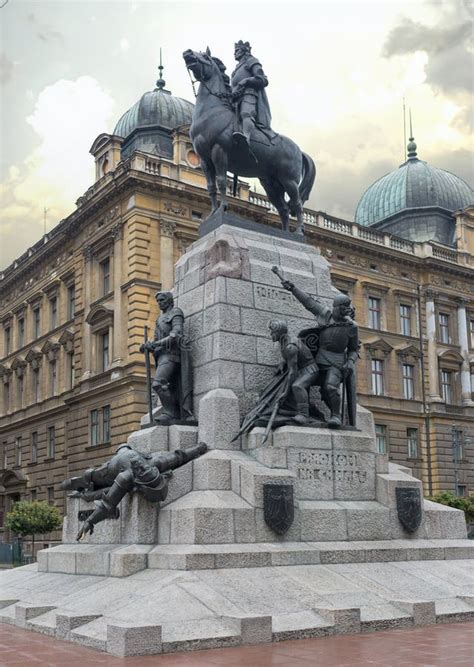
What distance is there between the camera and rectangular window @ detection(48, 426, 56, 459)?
51406mm

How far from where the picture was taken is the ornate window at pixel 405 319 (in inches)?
2245

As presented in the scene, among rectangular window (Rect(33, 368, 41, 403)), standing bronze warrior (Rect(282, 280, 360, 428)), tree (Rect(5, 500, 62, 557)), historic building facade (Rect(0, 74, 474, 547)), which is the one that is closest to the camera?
standing bronze warrior (Rect(282, 280, 360, 428))

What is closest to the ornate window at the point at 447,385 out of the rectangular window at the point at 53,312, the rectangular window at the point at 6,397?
the rectangular window at the point at 53,312

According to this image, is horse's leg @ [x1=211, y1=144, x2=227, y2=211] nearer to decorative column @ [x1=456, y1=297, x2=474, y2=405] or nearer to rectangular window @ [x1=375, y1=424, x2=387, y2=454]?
rectangular window @ [x1=375, y1=424, x2=387, y2=454]

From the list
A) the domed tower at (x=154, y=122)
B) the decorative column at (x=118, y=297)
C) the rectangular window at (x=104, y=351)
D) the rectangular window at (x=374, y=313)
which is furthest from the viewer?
the rectangular window at (x=374, y=313)

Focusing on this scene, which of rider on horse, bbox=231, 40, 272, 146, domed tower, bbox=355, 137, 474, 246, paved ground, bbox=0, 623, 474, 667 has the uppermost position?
A: domed tower, bbox=355, 137, 474, 246

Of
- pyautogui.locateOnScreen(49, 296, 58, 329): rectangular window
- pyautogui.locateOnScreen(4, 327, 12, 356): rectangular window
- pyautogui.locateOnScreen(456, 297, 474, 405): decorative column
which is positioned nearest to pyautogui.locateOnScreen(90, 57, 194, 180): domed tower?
pyautogui.locateOnScreen(49, 296, 58, 329): rectangular window

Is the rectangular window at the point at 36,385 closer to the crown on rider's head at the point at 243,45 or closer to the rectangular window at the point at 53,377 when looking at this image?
the rectangular window at the point at 53,377

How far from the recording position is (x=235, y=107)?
16219mm

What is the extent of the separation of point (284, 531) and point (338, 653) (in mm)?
3672

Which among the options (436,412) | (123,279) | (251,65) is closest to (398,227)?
(436,412)

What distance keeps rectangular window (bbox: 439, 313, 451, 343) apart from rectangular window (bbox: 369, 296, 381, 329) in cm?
595

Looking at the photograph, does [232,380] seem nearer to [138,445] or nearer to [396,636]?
[138,445]

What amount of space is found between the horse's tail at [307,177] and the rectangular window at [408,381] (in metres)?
39.6
